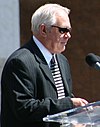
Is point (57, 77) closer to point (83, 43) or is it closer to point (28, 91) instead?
point (28, 91)

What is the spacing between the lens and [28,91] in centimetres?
379

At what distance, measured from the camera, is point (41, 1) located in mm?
8539

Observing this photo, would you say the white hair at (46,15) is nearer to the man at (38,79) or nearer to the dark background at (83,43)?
the man at (38,79)

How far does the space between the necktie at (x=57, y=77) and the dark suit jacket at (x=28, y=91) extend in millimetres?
54

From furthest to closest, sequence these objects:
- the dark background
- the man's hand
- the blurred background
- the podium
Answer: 1. the dark background
2. the blurred background
3. the man's hand
4. the podium

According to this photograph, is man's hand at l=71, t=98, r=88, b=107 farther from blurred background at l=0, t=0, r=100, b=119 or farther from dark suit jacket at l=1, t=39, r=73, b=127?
blurred background at l=0, t=0, r=100, b=119

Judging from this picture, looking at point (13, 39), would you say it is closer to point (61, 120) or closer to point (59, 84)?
point (59, 84)

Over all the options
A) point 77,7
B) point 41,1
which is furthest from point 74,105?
point 77,7

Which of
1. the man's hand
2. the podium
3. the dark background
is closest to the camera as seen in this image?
the podium

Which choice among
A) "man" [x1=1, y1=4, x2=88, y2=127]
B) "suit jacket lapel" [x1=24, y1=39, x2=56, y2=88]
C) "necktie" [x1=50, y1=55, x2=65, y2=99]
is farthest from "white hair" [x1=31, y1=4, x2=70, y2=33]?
"necktie" [x1=50, y1=55, x2=65, y2=99]

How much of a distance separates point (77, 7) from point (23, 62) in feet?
17.9

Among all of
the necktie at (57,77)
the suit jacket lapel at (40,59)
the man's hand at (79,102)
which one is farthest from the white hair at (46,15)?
the man's hand at (79,102)

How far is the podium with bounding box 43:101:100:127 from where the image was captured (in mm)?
3311

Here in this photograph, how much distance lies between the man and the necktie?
0.04 ft
